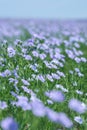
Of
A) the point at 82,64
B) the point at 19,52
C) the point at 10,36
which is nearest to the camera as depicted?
the point at 19,52

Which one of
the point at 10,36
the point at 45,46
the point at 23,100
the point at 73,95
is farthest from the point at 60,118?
the point at 10,36

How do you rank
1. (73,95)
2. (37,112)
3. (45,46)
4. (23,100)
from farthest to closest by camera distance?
(45,46)
(73,95)
(23,100)
(37,112)

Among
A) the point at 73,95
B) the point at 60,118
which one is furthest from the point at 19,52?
the point at 60,118


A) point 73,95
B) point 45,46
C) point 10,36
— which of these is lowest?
point 73,95

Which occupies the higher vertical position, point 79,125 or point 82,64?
point 82,64

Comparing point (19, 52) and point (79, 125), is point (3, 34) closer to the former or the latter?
point (19, 52)

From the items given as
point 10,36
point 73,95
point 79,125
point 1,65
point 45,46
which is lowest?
point 79,125

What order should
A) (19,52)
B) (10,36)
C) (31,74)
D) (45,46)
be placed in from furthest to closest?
1. (10,36)
2. (45,46)
3. (19,52)
4. (31,74)

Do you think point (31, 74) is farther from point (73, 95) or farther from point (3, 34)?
point (3, 34)

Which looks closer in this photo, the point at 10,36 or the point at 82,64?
the point at 82,64
